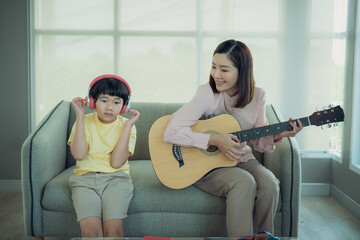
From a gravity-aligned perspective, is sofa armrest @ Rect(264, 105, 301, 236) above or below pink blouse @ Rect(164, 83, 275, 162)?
below

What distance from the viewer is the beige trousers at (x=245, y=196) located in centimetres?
167

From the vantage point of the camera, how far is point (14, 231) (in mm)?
2258

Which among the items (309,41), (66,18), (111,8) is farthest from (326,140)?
(66,18)

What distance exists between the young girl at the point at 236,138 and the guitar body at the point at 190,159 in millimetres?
46

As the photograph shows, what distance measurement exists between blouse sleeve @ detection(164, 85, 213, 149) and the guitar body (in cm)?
5

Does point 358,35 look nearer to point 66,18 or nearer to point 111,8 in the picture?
point 111,8

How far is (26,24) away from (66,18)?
34cm

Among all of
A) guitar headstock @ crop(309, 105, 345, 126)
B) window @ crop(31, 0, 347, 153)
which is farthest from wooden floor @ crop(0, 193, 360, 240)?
guitar headstock @ crop(309, 105, 345, 126)

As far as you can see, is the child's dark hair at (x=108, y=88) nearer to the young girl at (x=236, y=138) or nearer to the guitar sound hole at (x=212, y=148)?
the young girl at (x=236, y=138)

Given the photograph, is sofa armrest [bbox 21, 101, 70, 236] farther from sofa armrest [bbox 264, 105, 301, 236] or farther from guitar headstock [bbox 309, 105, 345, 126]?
guitar headstock [bbox 309, 105, 345, 126]

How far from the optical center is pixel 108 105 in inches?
73.1

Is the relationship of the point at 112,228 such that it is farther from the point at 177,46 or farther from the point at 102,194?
the point at 177,46

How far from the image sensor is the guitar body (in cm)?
186

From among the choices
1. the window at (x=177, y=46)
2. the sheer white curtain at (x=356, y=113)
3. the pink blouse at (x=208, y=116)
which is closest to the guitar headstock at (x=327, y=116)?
the pink blouse at (x=208, y=116)
